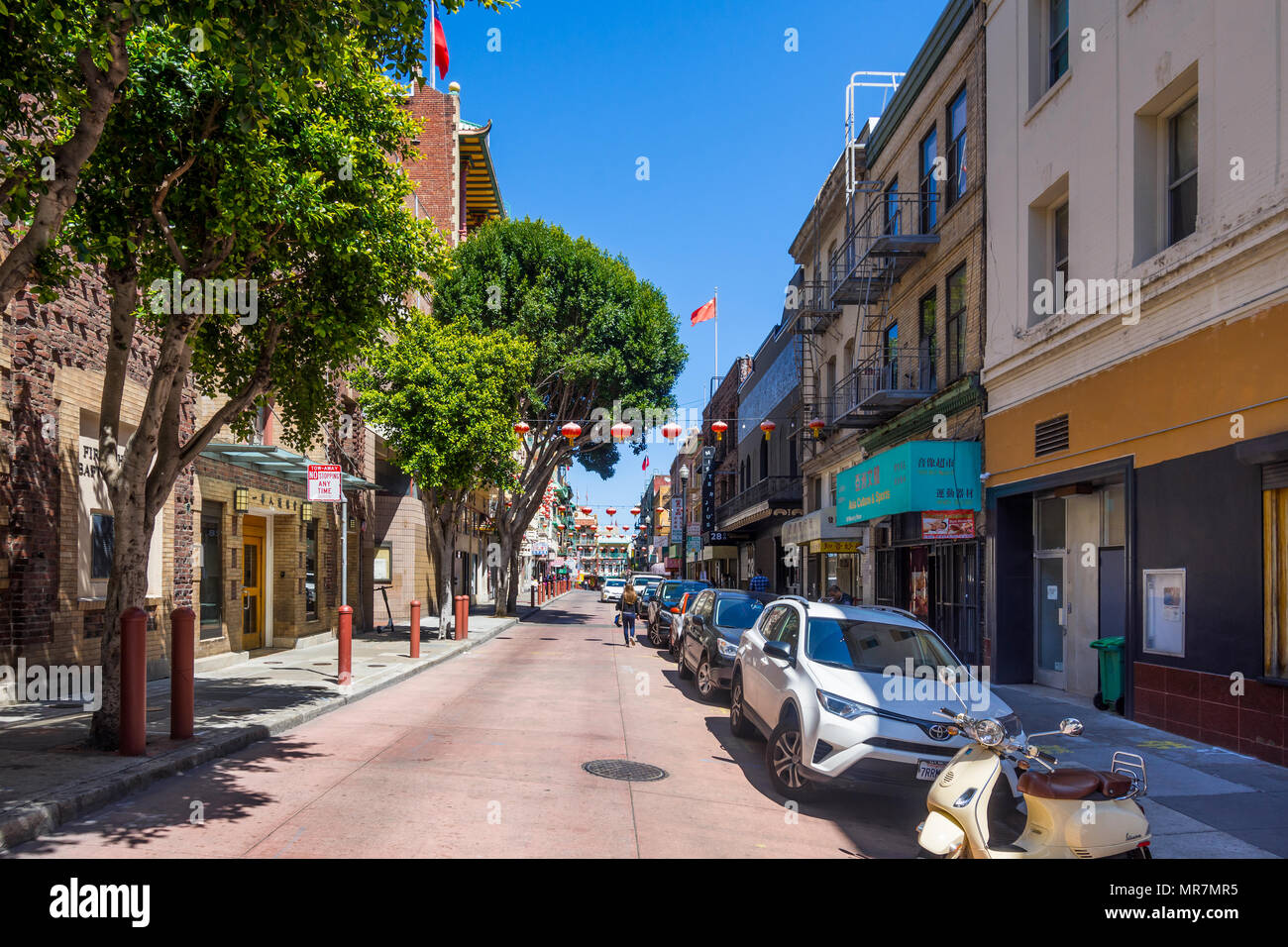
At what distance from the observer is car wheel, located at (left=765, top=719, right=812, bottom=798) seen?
7.91 metres

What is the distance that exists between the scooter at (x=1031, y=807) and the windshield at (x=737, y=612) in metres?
9.57

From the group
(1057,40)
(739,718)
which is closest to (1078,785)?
(739,718)

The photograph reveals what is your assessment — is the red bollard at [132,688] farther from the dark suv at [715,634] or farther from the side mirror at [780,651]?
the dark suv at [715,634]

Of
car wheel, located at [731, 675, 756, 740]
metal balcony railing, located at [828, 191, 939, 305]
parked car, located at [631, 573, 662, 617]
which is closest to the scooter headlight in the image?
car wheel, located at [731, 675, 756, 740]

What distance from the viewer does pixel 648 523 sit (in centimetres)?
12581

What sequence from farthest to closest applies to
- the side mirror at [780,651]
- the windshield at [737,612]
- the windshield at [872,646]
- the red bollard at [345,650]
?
the windshield at [737,612], the red bollard at [345,650], the windshield at [872,646], the side mirror at [780,651]

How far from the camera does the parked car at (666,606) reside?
24.8m

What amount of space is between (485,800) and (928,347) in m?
15.1

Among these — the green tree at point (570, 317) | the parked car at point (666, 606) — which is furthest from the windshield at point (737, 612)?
the green tree at point (570, 317)

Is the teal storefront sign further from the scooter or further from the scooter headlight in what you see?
the scooter headlight

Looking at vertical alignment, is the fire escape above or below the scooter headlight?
above

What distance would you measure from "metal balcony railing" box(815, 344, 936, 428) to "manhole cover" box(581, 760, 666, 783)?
11.9 meters

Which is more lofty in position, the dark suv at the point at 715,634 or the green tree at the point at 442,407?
the green tree at the point at 442,407

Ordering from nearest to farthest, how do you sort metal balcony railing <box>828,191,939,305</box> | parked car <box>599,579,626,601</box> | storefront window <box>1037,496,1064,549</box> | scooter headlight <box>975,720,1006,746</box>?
scooter headlight <box>975,720,1006,746</box> → storefront window <box>1037,496,1064,549</box> → metal balcony railing <box>828,191,939,305</box> → parked car <box>599,579,626,601</box>
